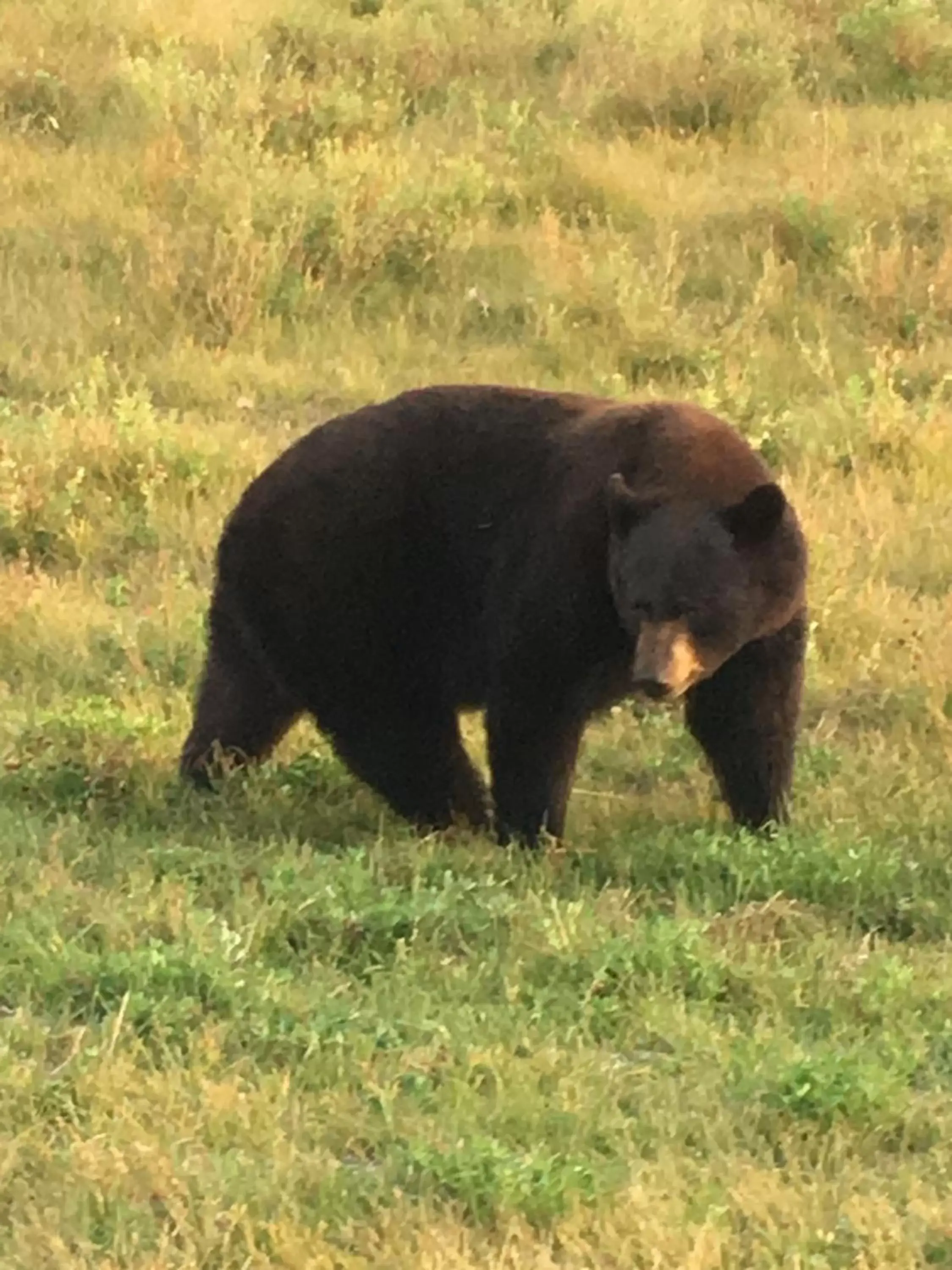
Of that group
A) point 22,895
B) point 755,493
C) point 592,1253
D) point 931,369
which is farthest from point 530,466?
point 931,369

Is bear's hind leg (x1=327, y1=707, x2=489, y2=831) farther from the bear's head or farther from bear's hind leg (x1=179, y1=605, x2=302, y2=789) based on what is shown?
the bear's head

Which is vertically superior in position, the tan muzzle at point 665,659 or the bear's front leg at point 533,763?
the tan muzzle at point 665,659

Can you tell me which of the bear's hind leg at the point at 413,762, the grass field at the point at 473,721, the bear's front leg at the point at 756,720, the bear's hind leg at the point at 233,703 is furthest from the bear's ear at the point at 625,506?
the bear's hind leg at the point at 233,703

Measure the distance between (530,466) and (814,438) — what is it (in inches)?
125

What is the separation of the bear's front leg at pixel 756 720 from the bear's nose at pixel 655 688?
0.48 m

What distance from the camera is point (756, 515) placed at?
473cm

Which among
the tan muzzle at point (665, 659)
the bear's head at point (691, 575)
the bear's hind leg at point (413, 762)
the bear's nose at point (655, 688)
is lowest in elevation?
the bear's hind leg at point (413, 762)

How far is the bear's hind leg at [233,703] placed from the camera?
5.70 metres

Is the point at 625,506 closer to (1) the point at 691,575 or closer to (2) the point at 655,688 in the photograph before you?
(1) the point at 691,575

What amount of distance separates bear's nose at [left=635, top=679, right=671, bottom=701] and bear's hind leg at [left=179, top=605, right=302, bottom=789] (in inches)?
53.3

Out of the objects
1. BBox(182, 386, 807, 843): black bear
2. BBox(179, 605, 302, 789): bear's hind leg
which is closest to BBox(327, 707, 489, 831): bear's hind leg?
BBox(182, 386, 807, 843): black bear

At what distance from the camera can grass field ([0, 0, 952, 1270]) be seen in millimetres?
3510

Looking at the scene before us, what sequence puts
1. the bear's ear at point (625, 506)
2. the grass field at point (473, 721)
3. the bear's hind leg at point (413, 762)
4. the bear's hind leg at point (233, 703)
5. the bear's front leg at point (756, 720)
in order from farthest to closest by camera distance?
the bear's hind leg at point (233, 703), the bear's hind leg at point (413, 762), the bear's front leg at point (756, 720), the bear's ear at point (625, 506), the grass field at point (473, 721)

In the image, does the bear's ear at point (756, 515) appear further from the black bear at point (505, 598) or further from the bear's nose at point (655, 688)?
the bear's nose at point (655, 688)
